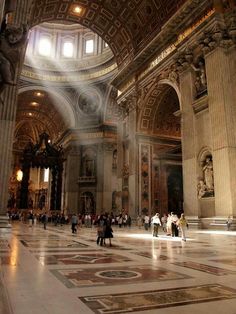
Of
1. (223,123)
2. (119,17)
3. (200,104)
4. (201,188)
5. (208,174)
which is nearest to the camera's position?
(223,123)

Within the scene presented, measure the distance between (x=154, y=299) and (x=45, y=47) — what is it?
3370cm

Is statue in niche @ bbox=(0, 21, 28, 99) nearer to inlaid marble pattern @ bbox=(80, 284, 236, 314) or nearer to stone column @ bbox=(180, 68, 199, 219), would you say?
inlaid marble pattern @ bbox=(80, 284, 236, 314)

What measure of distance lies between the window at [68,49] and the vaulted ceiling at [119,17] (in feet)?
38.8

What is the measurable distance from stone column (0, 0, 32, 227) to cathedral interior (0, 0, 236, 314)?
0.04 metres

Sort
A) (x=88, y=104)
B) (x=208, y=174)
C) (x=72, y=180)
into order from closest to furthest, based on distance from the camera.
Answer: (x=208, y=174), (x=72, y=180), (x=88, y=104)

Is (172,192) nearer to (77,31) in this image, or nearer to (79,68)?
(79,68)

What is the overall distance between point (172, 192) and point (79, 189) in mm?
12606

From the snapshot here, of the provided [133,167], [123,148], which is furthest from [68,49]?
[133,167]

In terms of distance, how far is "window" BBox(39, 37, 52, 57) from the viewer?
32.4 metres

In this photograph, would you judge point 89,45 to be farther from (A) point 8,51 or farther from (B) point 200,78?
(A) point 8,51

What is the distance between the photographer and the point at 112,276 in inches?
136

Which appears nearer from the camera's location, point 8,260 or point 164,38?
point 8,260

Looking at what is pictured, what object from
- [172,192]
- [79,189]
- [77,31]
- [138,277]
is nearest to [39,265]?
[138,277]

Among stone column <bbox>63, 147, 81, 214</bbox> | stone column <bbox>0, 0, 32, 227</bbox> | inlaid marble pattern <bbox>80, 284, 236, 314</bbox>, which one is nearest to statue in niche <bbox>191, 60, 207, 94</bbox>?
stone column <bbox>0, 0, 32, 227</bbox>
